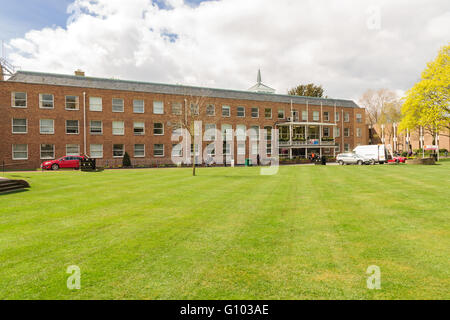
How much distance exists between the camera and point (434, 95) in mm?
37812

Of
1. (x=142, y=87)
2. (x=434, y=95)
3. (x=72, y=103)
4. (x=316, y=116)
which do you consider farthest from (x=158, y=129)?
Result: (x=434, y=95)

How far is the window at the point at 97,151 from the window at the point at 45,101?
22.8ft

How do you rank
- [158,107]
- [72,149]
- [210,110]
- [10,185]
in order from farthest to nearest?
[210,110] → [158,107] → [72,149] → [10,185]

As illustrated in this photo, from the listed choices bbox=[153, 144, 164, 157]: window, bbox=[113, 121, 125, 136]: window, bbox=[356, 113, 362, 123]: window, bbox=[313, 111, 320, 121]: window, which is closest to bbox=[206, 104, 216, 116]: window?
bbox=[153, 144, 164, 157]: window

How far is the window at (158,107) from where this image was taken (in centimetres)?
4281

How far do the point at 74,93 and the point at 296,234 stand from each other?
128ft

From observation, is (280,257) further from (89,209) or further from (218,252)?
(89,209)

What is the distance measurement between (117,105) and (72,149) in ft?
27.1

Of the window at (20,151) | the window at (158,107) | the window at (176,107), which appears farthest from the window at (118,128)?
the window at (20,151)

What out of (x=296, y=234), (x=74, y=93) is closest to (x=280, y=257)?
(x=296, y=234)

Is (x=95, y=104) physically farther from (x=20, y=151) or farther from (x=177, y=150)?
(x=177, y=150)

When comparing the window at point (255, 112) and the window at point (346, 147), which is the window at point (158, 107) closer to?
the window at point (255, 112)

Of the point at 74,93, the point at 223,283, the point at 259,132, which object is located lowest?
the point at 223,283

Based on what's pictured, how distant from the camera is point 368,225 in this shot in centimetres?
723
